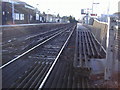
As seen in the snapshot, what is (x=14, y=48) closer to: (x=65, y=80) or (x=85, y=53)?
(x=85, y=53)

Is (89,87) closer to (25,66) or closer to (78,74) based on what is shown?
(78,74)

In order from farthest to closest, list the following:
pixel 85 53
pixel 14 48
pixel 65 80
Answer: pixel 14 48
pixel 85 53
pixel 65 80

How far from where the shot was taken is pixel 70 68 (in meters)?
7.74

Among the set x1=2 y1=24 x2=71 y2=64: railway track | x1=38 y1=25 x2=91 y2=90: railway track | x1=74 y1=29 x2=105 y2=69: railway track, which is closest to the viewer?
x1=38 y1=25 x2=91 y2=90: railway track

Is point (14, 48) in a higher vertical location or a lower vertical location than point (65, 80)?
higher

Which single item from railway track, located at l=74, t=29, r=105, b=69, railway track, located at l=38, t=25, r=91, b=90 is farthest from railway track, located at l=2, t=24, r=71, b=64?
railway track, located at l=74, t=29, r=105, b=69

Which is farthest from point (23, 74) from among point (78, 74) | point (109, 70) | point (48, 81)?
point (109, 70)

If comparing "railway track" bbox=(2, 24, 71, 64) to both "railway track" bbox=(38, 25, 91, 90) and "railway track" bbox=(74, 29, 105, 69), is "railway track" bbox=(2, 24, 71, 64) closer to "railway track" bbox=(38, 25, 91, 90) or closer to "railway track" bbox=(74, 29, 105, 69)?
"railway track" bbox=(38, 25, 91, 90)

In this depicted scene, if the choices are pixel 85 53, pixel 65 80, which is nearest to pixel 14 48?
pixel 85 53

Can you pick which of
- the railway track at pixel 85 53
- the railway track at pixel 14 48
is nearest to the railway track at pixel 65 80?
the railway track at pixel 85 53

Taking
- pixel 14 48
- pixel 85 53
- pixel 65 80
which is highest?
pixel 14 48

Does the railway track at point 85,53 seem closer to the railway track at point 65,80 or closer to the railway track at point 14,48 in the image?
the railway track at point 65,80

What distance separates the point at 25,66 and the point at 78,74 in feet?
7.60

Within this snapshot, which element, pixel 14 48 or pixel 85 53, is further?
pixel 14 48
